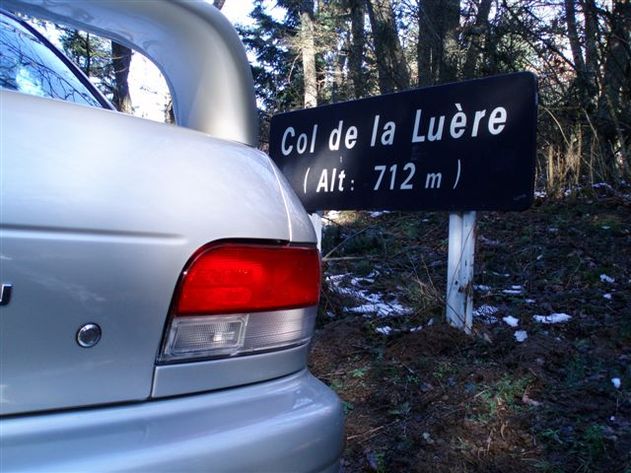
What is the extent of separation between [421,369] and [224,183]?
6.65ft

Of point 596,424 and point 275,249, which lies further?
point 596,424

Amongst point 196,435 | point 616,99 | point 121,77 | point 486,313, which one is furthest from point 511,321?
point 121,77

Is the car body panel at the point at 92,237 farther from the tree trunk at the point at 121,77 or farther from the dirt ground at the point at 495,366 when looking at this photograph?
the tree trunk at the point at 121,77

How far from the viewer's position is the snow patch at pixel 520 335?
10.3 ft

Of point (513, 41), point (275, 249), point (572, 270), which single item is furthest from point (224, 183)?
point (513, 41)

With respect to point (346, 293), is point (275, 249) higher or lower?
higher

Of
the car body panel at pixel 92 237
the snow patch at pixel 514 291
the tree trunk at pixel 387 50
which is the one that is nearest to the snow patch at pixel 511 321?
the snow patch at pixel 514 291

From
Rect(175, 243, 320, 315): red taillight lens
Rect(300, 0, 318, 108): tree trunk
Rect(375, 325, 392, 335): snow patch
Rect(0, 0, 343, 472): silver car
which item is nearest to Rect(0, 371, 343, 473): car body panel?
Rect(0, 0, 343, 472): silver car

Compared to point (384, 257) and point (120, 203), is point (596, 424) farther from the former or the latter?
point (384, 257)

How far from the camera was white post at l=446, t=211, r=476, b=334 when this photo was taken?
313 cm

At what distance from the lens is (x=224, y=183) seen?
1.15m

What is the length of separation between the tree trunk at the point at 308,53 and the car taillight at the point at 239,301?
36.4 feet

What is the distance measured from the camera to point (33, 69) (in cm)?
163

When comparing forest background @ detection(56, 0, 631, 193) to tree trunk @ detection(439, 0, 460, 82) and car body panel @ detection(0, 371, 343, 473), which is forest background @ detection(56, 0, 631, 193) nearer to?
tree trunk @ detection(439, 0, 460, 82)
